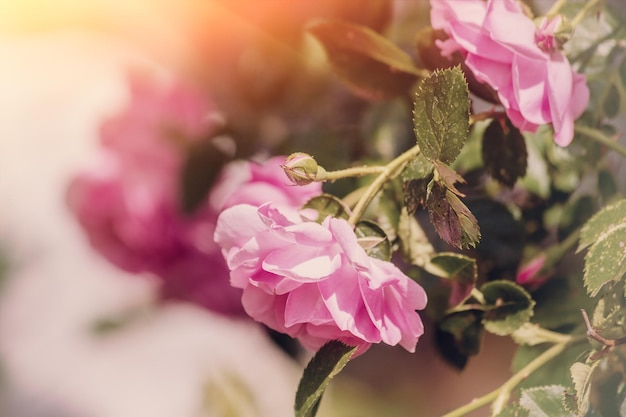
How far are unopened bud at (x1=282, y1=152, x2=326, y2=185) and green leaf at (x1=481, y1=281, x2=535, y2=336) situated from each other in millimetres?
96

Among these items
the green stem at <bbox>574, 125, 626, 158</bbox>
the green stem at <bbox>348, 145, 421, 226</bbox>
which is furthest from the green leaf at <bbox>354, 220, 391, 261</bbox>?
the green stem at <bbox>574, 125, 626, 158</bbox>

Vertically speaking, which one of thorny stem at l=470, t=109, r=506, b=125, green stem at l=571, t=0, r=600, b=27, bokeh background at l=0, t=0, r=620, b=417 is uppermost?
green stem at l=571, t=0, r=600, b=27

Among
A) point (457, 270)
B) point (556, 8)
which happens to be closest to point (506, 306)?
point (457, 270)

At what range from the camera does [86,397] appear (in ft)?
1.00

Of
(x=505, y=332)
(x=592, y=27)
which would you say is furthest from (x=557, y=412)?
(x=592, y=27)

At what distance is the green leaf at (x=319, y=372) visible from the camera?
0.23 m

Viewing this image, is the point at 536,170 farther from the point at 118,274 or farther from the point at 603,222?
the point at 118,274

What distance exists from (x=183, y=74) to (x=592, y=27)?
8.3 inches

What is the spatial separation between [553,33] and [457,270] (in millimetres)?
107

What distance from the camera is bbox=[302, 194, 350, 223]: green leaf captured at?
0.26m

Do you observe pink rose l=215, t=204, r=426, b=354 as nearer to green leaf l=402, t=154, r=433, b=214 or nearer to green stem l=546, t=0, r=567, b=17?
green leaf l=402, t=154, r=433, b=214

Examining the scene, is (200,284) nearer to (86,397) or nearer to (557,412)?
(86,397)

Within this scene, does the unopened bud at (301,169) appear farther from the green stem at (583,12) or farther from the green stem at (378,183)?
the green stem at (583,12)

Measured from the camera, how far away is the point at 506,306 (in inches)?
10.5
